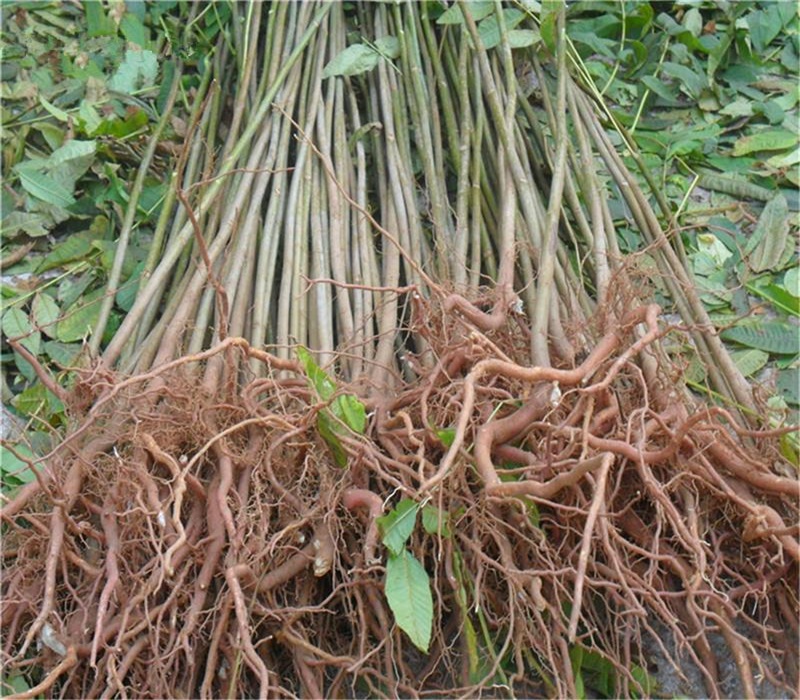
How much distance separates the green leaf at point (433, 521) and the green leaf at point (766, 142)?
1009 millimetres

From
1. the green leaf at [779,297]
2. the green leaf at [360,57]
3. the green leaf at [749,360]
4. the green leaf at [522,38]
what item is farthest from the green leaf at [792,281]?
the green leaf at [360,57]

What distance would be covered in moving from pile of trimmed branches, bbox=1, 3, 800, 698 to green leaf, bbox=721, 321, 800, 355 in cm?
16

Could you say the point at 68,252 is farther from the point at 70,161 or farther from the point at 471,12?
the point at 471,12

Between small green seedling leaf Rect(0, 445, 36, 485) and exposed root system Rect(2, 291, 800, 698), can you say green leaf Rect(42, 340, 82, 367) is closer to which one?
small green seedling leaf Rect(0, 445, 36, 485)

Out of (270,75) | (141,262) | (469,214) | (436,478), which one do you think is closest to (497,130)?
(469,214)

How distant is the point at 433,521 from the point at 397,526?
39 millimetres

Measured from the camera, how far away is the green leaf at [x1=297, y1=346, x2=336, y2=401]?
102cm

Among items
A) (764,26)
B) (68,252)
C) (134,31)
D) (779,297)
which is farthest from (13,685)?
(764,26)

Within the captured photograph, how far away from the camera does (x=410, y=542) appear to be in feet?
3.25

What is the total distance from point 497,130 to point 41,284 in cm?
73

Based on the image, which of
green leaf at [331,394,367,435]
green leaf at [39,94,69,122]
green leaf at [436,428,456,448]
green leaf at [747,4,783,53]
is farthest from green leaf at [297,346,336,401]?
green leaf at [747,4,783,53]

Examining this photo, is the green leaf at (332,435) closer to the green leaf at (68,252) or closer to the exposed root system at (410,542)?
the exposed root system at (410,542)

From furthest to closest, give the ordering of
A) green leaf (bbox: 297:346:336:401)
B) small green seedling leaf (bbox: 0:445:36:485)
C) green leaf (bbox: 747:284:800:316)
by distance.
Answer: green leaf (bbox: 747:284:800:316)
small green seedling leaf (bbox: 0:445:36:485)
green leaf (bbox: 297:346:336:401)

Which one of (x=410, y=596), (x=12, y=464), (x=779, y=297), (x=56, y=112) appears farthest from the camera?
(x=56, y=112)
